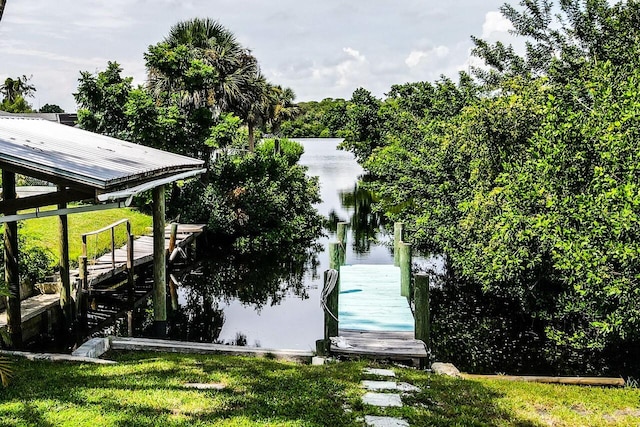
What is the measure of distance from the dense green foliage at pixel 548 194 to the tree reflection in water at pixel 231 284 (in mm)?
4896

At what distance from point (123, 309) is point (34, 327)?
372cm

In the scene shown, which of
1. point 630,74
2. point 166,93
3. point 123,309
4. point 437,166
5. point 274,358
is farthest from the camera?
point 166,93

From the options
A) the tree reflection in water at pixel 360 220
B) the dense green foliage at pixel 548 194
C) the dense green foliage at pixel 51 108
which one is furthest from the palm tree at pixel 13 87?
the dense green foliage at pixel 548 194

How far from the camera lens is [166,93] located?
77.8 ft

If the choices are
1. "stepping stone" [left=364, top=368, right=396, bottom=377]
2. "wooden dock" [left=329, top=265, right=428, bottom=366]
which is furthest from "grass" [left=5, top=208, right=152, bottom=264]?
"stepping stone" [left=364, top=368, right=396, bottom=377]

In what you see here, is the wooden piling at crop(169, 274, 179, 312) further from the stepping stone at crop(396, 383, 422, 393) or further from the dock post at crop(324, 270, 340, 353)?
the stepping stone at crop(396, 383, 422, 393)

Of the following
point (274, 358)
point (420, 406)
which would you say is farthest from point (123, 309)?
point (420, 406)

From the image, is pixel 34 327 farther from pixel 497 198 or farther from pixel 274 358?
pixel 497 198

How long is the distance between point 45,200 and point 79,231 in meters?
14.0

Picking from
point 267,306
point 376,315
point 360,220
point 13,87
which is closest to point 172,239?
point 267,306

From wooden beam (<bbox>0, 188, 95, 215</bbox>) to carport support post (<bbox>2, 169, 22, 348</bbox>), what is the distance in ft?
6.67

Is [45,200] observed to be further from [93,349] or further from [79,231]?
[79,231]

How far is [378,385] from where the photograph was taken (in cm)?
665

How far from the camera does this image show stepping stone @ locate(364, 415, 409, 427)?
505 centimetres
